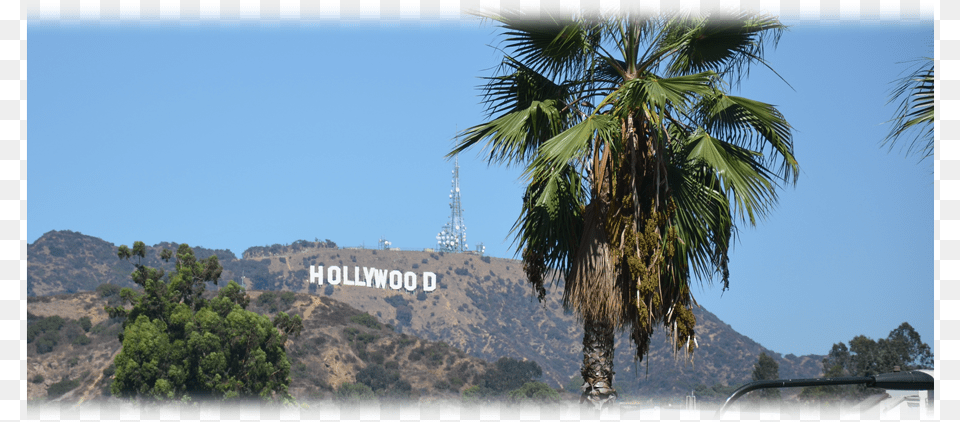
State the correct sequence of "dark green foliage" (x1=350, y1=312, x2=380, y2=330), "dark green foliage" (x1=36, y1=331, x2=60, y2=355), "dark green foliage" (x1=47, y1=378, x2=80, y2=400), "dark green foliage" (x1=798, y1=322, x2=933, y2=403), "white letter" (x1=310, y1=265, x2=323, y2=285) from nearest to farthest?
"dark green foliage" (x1=798, y1=322, x2=933, y2=403) → "dark green foliage" (x1=47, y1=378, x2=80, y2=400) → "dark green foliage" (x1=36, y1=331, x2=60, y2=355) → "dark green foliage" (x1=350, y1=312, x2=380, y2=330) → "white letter" (x1=310, y1=265, x2=323, y2=285)

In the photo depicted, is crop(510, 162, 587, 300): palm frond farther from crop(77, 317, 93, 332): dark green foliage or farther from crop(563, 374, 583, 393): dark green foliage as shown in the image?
crop(563, 374, 583, 393): dark green foliage

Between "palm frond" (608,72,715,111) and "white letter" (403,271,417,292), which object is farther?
"white letter" (403,271,417,292)

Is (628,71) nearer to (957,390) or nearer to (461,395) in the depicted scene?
(957,390)

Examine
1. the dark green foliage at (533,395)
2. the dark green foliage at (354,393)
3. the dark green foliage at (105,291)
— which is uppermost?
the dark green foliage at (105,291)

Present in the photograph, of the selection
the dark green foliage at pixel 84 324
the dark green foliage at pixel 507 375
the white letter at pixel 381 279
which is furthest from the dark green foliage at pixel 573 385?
the dark green foliage at pixel 84 324

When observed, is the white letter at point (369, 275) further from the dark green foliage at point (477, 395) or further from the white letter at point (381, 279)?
the dark green foliage at point (477, 395)

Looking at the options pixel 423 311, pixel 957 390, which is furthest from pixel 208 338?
pixel 423 311

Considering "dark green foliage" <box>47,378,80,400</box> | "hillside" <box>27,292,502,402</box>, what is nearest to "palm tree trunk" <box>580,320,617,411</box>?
"hillside" <box>27,292,502,402</box>

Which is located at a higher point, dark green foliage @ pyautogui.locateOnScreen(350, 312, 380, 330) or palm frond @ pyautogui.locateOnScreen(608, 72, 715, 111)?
palm frond @ pyautogui.locateOnScreen(608, 72, 715, 111)
